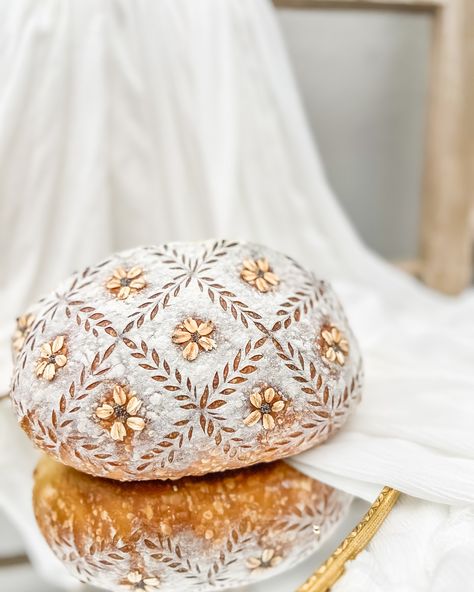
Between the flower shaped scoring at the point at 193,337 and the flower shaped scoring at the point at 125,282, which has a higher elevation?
the flower shaped scoring at the point at 125,282

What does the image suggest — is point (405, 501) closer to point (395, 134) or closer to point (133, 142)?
point (133, 142)

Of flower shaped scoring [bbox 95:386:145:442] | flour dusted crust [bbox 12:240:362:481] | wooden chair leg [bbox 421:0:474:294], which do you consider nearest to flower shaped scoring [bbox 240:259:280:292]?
flour dusted crust [bbox 12:240:362:481]

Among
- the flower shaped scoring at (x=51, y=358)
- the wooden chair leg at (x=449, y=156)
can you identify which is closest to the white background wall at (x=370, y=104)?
the wooden chair leg at (x=449, y=156)

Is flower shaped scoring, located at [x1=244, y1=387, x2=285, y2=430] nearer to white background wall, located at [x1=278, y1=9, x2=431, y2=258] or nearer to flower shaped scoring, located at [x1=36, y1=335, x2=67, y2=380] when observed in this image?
flower shaped scoring, located at [x1=36, y1=335, x2=67, y2=380]

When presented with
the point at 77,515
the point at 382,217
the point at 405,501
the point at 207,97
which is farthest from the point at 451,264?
the point at 77,515

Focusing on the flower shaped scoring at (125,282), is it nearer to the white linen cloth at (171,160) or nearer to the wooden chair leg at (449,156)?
the white linen cloth at (171,160)

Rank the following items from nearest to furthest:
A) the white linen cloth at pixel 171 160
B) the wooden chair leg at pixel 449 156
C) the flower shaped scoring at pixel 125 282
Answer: the flower shaped scoring at pixel 125 282 < the white linen cloth at pixel 171 160 < the wooden chair leg at pixel 449 156
